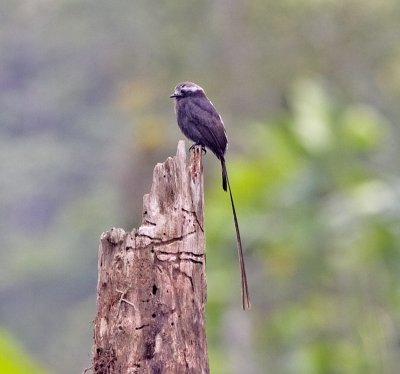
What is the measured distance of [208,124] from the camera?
7289 mm

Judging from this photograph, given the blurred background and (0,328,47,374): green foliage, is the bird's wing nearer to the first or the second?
the blurred background

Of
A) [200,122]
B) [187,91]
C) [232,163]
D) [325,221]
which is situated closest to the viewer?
[200,122]

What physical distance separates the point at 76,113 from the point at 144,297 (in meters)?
21.6

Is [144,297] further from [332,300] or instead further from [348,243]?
[332,300]

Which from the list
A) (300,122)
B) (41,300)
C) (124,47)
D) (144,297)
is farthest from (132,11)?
(144,297)

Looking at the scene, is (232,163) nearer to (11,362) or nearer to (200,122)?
(200,122)

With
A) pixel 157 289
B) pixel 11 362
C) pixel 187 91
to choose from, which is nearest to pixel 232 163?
pixel 187 91

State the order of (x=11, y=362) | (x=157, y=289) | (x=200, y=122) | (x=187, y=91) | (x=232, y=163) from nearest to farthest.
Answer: (x=157, y=289)
(x=11, y=362)
(x=200, y=122)
(x=187, y=91)
(x=232, y=163)

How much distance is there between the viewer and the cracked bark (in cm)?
529

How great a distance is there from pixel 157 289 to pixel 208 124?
6.93 feet

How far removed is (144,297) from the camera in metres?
5.34

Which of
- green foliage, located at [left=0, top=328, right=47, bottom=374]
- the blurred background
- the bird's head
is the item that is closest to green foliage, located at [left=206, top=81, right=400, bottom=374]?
the blurred background

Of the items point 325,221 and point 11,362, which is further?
point 325,221

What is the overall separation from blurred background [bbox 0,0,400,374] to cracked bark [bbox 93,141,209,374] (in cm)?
201
